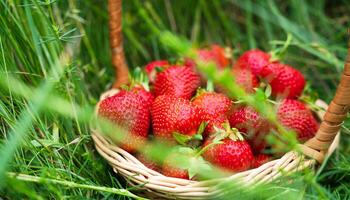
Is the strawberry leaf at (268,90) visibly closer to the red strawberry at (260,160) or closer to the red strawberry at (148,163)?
the red strawberry at (260,160)

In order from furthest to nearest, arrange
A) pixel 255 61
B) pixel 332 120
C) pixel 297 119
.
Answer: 1. pixel 255 61
2. pixel 297 119
3. pixel 332 120

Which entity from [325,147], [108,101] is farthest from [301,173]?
[108,101]

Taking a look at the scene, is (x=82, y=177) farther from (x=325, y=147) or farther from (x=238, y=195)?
(x=325, y=147)

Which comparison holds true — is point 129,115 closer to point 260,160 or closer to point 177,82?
point 177,82

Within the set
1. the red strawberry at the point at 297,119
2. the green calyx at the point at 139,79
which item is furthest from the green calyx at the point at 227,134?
the green calyx at the point at 139,79

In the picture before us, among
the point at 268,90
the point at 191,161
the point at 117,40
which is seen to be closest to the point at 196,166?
the point at 191,161
